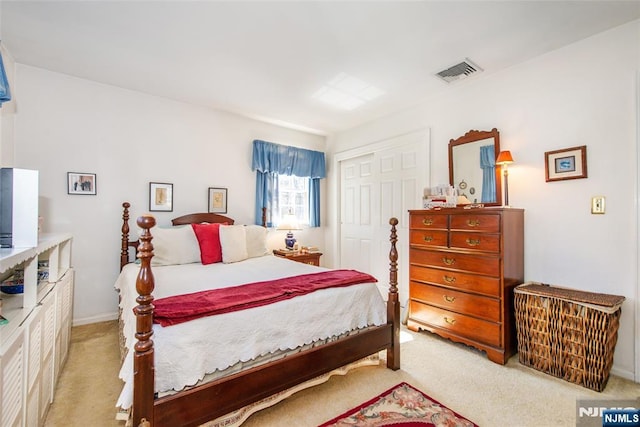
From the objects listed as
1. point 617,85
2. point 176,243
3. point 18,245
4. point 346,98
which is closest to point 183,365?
point 18,245

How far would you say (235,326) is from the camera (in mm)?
1525

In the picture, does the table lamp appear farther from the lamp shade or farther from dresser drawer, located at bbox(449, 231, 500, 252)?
dresser drawer, located at bbox(449, 231, 500, 252)

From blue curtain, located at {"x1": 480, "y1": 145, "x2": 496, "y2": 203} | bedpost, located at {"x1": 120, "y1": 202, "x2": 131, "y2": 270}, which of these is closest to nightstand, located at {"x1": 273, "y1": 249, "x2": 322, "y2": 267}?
bedpost, located at {"x1": 120, "y1": 202, "x2": 131, "y2": 270}

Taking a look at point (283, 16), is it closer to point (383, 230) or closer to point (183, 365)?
point (183, 365)

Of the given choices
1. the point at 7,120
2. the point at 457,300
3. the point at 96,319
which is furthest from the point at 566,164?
the point at 7,120

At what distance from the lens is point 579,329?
2.01 metres

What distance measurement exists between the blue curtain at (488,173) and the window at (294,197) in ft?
9.01

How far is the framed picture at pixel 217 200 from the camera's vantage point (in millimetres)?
3855

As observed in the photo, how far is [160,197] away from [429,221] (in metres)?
3.18

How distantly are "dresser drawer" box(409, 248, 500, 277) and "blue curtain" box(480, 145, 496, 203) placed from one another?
0.73 metres

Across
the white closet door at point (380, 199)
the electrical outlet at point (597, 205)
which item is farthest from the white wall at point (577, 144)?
the white closet door at point (380, 199)

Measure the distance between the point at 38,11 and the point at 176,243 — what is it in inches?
83.1

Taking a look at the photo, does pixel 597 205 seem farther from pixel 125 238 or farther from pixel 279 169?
pixel 125 238

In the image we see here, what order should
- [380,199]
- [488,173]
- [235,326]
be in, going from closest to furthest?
[235,326], [488,173], [380,199]
